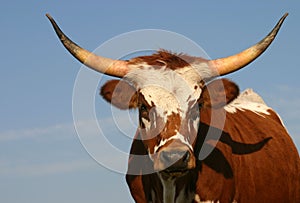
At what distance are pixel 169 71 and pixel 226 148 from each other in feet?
4.39

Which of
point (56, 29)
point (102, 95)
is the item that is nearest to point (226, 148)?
point (102, 95)

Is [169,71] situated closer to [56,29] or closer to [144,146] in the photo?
[144,146]

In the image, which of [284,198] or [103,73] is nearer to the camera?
[103,73]

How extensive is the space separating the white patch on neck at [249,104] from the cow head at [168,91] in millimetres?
1320

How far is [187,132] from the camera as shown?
9102 millimetres

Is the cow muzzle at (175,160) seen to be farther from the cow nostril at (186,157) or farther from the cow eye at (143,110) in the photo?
the cow eye at (143,110)

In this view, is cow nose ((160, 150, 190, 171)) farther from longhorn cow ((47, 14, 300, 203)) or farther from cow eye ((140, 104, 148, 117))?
cow eye ((140, 104, 148, 117))

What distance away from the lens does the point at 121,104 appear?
985 cm

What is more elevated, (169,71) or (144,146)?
(169,71)

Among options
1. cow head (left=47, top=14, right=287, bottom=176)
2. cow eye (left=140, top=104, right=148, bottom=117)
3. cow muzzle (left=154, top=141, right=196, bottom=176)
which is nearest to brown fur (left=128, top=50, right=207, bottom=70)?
cow head (left=47, top=14, right=287, bottom=176)

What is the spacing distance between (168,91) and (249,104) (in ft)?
11.7

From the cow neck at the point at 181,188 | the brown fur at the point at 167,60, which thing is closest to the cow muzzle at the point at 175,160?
the cow neck at the point at 181,188

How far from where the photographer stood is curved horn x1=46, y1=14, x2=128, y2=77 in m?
10.0

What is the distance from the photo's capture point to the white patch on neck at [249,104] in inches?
453
